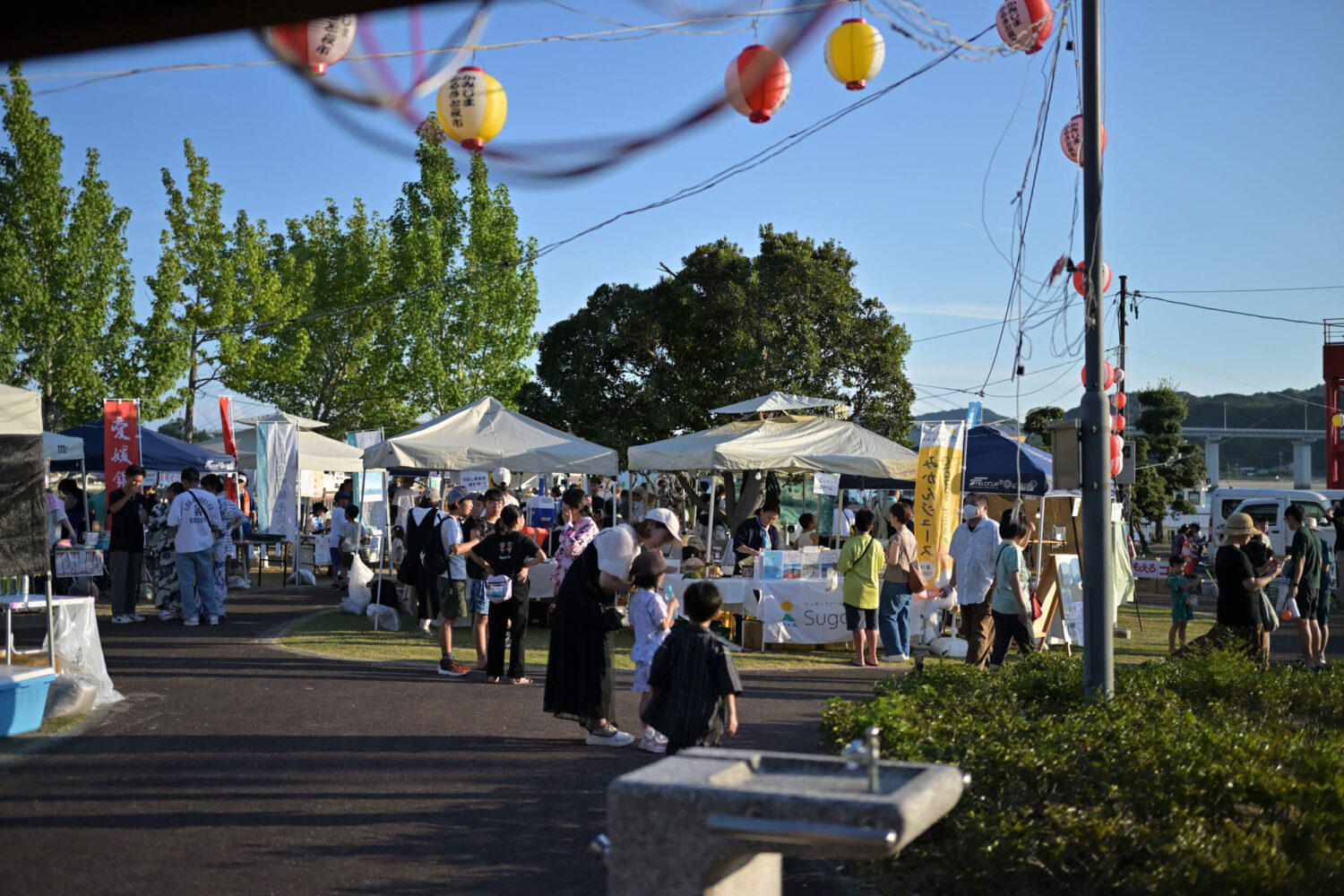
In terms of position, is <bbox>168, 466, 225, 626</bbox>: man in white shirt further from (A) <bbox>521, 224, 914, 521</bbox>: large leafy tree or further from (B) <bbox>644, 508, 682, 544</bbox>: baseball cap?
(A) <bbox>521, 224, 914, 521</bbox>: large leafy tree

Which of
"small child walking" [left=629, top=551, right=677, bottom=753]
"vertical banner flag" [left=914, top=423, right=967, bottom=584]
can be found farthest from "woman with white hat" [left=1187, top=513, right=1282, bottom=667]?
"small child walking" [left=629, top=551, right=677, bottom=753]

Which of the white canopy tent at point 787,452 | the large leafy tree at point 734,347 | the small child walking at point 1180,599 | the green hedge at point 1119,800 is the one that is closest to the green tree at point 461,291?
the large leafy tree at point 734,347

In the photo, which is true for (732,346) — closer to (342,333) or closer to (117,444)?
(117,444)

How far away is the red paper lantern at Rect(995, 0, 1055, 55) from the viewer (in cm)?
887

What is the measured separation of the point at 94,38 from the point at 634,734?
6548 mm

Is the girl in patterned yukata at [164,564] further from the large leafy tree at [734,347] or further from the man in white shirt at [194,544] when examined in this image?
the large leafy tree at [734,347]

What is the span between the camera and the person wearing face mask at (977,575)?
37.5 feet

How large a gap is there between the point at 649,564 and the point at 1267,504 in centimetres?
2502

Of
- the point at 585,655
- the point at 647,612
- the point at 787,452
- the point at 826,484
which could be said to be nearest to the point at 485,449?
the point at 787,452

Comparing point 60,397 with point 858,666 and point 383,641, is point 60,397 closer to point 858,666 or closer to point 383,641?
point 383,641

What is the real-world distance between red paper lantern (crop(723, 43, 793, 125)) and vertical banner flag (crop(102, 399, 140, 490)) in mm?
13345

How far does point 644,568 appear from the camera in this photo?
24.1ft

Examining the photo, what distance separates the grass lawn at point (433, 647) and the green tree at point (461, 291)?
16.8 meters

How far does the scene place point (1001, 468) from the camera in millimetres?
15758
